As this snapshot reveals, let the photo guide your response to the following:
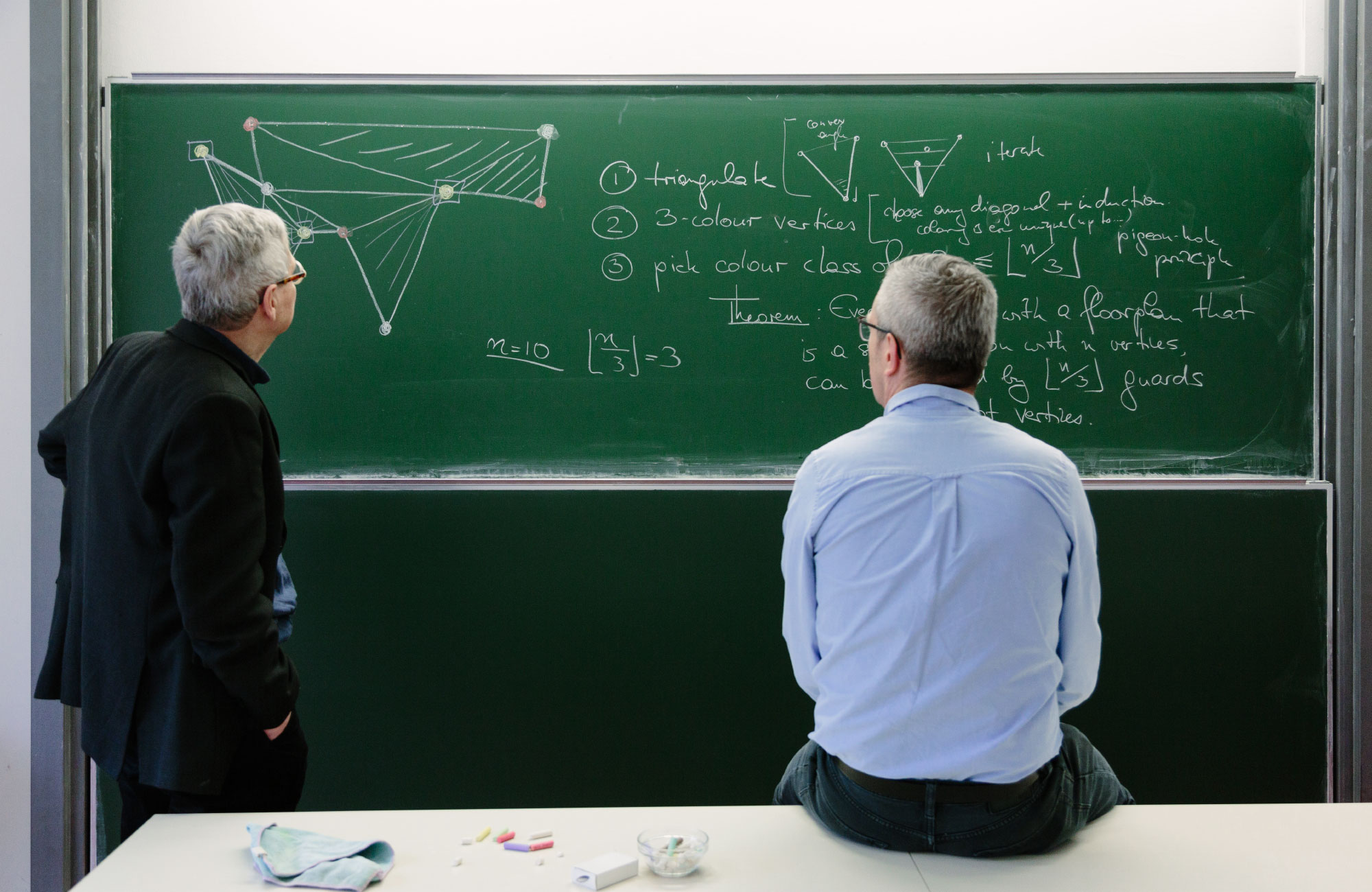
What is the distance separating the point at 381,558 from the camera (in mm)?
2844

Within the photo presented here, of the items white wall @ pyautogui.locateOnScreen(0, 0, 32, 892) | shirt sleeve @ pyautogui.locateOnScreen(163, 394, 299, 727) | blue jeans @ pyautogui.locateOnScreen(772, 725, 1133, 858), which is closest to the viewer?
blue jeans @ pyautogui.locateOnScreen(772, 725, 1133, 858)

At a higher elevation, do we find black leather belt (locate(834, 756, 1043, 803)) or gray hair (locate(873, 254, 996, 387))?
gray hair (locate(873, 254, 996, 387))

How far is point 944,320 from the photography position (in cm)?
174

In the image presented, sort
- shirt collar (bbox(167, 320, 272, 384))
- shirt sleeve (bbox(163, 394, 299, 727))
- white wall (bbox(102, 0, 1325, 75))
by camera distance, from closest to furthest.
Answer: shirt sleeve (bbox(163, 394, 299, 727))
shirt collar (bbox(167, 320, 272, 384))
white wall (bbox(102, 0, 1325, 75))

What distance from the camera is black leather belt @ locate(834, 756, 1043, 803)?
5.37 feet

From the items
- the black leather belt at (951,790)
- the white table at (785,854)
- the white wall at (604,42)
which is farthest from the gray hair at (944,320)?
the white wall at (604,42)

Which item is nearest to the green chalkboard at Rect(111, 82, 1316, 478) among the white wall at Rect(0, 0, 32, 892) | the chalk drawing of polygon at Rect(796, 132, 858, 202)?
the chalk drawing of polygon at Rect(796, 132, 858, 202)

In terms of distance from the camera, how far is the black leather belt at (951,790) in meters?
1.64

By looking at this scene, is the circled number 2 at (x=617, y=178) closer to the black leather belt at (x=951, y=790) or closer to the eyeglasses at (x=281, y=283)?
the eyeglasses at (x=281, y=283)

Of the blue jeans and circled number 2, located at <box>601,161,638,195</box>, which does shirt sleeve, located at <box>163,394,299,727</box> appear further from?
circled number 2, located at <box>601,161,638,195</box>

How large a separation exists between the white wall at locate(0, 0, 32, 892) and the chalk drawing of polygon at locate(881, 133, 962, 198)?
2.50 m

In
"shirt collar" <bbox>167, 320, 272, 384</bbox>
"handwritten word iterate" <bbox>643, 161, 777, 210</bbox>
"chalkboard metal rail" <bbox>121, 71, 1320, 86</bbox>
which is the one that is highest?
"chalkboard metal rail" <bbox>121, 71, 1320, 86</bbox>

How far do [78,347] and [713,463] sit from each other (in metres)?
1.85

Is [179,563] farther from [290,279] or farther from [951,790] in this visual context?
[951,790]
